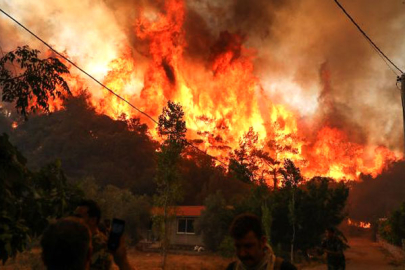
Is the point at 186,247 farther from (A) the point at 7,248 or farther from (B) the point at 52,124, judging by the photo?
(B) the point at 52,124

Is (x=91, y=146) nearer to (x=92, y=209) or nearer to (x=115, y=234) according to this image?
(x=92, y=209)

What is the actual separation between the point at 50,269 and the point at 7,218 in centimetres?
241

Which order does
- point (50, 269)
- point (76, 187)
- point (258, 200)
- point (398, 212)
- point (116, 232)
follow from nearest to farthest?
point (50, 269), point (116, 232), point (76, 187), point (258, 200), point (398, 212)

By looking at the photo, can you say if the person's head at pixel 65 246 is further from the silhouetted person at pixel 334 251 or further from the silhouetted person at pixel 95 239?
the silhouetted person at pixel 334 251

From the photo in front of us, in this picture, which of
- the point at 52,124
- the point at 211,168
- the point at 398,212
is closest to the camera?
the point at 398,212

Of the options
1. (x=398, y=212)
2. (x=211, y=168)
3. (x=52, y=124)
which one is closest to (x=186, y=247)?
(x=398, y=212)

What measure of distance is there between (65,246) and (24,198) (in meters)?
3.10

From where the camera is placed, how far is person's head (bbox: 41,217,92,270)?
7.06 feet

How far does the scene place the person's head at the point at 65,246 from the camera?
2.15 meters

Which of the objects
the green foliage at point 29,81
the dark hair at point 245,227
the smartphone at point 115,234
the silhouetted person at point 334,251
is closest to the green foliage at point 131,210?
the green foliage at point 29,81

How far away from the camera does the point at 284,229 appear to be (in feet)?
89.9

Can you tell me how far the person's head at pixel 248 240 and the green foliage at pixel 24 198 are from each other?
8.42 feet

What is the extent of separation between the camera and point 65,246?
7.06ft

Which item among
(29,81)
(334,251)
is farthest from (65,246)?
(334,251)
